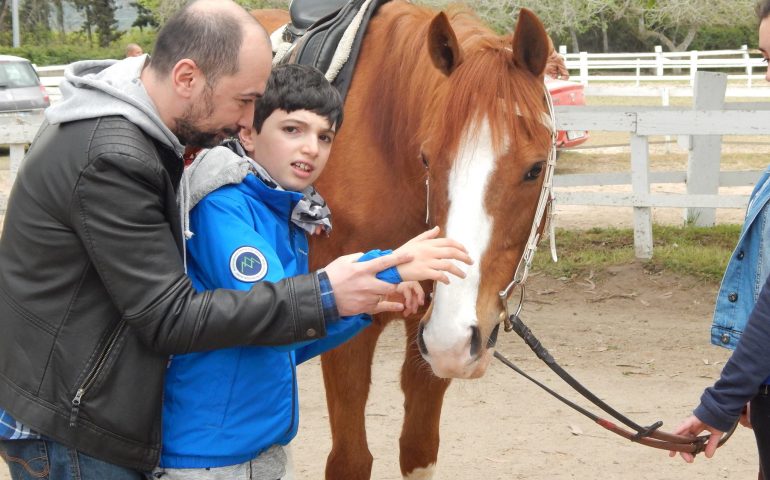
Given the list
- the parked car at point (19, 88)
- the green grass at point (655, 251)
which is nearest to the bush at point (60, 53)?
the parked car at point (19, 88)

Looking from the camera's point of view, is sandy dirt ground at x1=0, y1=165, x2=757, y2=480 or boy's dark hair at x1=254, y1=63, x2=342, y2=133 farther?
sandy dirt ground at x1=0, y1=165, x2=757, y2=480

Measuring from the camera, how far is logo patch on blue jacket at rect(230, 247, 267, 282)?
174 centimetres

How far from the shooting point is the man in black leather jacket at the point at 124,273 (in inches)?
63.7

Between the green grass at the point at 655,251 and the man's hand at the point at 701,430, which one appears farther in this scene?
the green grass at the point at 655,251

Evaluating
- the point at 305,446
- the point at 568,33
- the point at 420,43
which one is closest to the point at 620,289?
the point at 305,446

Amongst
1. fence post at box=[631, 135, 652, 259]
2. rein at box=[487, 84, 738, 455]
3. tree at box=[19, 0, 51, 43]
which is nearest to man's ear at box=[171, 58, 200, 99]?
rein at box=[487, 84, 738, 455]

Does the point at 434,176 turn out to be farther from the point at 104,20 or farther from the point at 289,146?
the point at 104,20

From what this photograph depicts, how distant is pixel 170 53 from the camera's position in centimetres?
172

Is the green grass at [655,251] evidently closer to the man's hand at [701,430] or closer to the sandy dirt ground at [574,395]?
the sandy dirt ground at [574,395]

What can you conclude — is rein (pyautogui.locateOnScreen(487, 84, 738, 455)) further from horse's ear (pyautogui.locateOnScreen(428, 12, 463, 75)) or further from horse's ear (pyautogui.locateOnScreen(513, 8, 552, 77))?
horse's ear (pyautogui.locateOnScreen(428, 12, 463, 75))

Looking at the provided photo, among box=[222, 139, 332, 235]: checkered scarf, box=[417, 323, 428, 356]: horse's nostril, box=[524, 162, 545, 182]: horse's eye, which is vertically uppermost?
box=[222, 139, 332, 235]: checkered scarf

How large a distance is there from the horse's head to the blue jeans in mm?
932

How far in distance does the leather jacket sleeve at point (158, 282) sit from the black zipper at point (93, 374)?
0.15 ft

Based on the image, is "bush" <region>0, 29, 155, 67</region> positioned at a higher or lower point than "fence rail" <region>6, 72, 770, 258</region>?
lower
